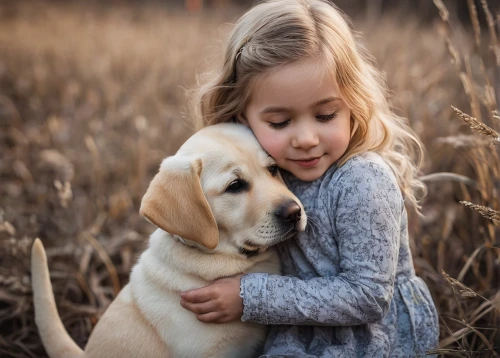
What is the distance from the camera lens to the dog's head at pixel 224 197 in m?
2.01

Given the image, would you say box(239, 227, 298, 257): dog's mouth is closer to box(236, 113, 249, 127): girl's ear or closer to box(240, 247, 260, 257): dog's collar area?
box(240, 247, 260, 257): dog's collar area

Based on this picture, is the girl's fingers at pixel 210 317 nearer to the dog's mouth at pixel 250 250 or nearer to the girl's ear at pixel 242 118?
the dog's mouth at pixel 250 250

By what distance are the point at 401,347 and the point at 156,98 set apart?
13.7ft

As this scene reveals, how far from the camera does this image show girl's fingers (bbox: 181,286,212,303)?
204 centimetres

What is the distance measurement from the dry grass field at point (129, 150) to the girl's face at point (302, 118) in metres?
0.48

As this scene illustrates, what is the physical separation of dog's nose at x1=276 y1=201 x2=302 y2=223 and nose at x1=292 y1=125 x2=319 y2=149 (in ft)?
0.73

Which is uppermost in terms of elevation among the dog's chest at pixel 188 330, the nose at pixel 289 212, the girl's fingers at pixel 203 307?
the nose at pixel 289 212

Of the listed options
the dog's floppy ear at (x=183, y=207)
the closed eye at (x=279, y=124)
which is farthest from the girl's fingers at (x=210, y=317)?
the closed eye at (x=279, y=124)

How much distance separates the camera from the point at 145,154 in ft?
14.4

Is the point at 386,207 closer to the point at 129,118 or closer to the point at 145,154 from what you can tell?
the point at 145,154

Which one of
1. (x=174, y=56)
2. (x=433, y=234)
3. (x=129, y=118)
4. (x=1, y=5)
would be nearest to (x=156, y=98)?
(x=129, y=118)

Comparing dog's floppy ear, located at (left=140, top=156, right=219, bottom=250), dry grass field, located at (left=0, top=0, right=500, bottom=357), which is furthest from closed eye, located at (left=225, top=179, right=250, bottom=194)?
dry grass field, located at (left=0, top=0, right=500, bottom=357)

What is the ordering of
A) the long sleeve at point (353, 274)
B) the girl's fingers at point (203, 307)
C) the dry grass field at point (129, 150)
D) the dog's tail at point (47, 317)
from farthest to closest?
the dry grass field at point (129, 150), the dog's tail at point (47, 317), the girl's fingers at point (203, 307), the long sleeve at point (353, 274)

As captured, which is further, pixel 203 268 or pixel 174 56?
pixel 174 56
